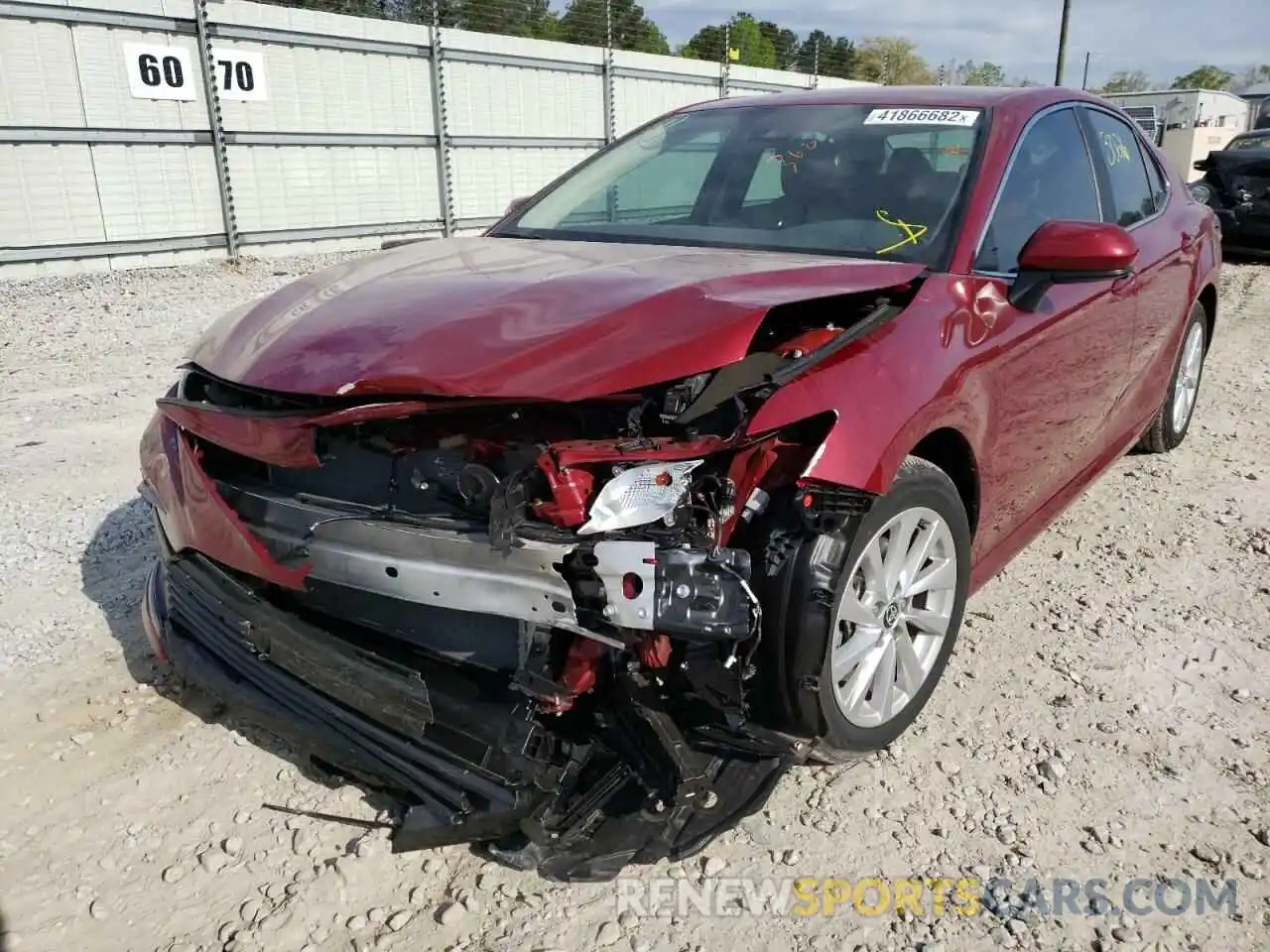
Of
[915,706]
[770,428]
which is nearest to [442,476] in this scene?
[770,428]

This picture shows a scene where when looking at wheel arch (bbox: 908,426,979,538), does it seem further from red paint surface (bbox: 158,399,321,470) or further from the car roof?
red paint surface (bbox: 158,399,321,470)

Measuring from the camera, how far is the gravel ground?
207 centimetres

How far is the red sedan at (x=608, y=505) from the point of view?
199 cm

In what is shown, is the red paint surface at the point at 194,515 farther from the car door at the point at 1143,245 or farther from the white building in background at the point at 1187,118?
the white building in background at the point at 1187,118

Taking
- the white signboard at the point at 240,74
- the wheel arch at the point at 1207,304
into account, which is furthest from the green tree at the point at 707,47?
the wheel arch at the point at 1207,304

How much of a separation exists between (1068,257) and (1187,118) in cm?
3045

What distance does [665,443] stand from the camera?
6.59ft

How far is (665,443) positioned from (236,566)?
1087 millimetres

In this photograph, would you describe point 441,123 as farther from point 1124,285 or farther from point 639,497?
point 639,497

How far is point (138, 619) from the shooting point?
331 cm

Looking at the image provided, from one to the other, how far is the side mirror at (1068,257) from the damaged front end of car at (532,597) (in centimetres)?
75

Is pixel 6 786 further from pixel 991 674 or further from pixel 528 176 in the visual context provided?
pixel 528 176

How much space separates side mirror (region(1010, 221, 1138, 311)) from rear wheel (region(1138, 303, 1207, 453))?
2.21 meters

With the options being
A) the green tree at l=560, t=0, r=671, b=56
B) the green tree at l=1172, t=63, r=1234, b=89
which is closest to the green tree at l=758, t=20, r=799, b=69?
the green tree at l=560, t=0, r=671, b=56
